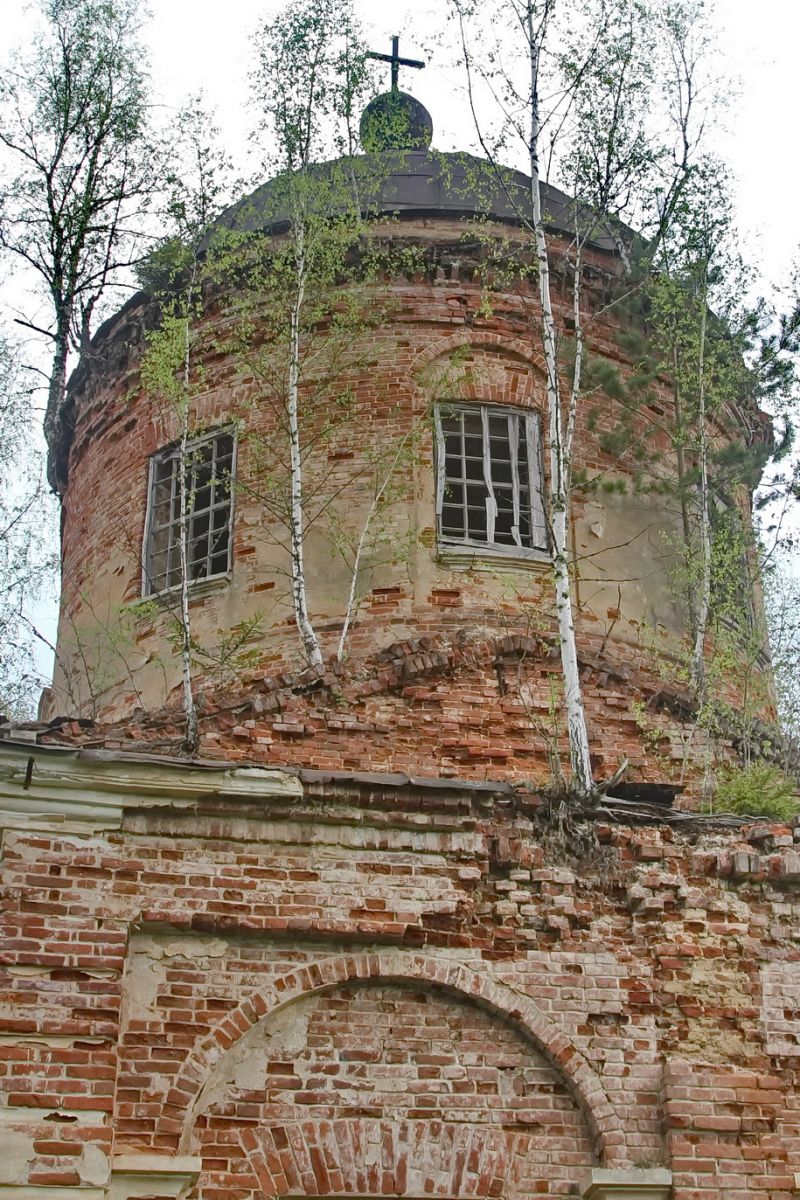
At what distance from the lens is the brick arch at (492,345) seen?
14305mm

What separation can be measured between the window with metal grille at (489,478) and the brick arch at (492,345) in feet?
1.97

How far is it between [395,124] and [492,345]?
125 inches

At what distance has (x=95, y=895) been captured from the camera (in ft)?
26.1

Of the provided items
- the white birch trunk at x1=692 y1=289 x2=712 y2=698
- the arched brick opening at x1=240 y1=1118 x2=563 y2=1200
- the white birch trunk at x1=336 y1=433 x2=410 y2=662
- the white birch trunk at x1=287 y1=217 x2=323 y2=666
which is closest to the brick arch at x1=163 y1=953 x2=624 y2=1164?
the arched brick opening at x1=240 y1=1118 x2=563 y2=1200

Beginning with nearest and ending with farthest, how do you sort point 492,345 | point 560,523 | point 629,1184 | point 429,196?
A: point 629,1184 < point 560,523 < point 492,345 < point 429,196

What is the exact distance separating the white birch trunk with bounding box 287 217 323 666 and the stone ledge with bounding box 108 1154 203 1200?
5114mm

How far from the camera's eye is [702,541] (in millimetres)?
13359

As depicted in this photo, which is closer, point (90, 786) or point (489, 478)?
point (90, 786)

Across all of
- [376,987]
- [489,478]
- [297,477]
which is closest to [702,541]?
[489,478]

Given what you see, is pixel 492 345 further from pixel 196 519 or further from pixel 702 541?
pixel 196 519

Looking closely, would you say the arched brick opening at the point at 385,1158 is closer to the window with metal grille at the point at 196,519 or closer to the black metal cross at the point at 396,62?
the window with metal grille at the point at 196,519

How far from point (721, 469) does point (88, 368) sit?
691cm

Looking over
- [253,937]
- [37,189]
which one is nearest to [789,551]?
[253,937]

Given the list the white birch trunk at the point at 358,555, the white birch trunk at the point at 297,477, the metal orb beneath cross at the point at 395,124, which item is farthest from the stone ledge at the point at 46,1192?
the metal orb beneath cross at the point at 395,124
